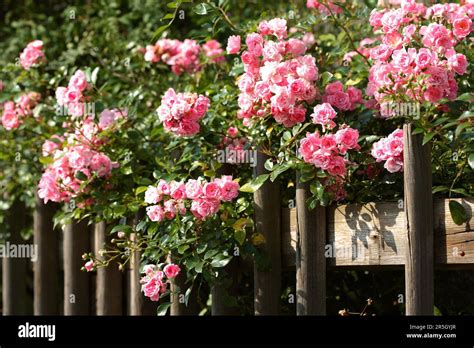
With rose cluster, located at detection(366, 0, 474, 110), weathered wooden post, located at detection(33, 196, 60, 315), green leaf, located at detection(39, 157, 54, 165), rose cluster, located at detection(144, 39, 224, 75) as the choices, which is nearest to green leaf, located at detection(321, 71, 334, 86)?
rose cluster, located at detection(366, 0, 474, 110)

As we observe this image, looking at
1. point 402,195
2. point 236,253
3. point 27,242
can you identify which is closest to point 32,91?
point 27,242

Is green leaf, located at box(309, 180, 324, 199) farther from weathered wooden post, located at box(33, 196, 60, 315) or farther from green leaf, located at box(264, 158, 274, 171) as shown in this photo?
weathered wooden post, located at box(33, 196, 60, 315)

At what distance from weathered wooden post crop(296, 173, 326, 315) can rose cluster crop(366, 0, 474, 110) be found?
0.41 meters

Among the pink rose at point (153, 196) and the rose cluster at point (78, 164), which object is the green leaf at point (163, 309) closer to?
the pink rose at point (153, 196)

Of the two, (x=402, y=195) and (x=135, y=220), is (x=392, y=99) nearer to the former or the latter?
(x=402, y=195)

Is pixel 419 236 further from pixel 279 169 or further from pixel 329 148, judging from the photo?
pixel 279 169

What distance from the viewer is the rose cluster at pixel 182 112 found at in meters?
3.05

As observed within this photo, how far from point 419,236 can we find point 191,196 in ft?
2.43

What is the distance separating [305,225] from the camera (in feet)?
9.62

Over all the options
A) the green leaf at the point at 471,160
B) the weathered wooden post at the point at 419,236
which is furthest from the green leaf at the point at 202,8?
the green leaf at the point at 471,160

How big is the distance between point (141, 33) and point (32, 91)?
951 millimetres

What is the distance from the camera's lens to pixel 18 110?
13.1ft

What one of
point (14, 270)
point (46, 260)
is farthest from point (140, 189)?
point (14, 270)

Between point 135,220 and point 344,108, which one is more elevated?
point 344,108
